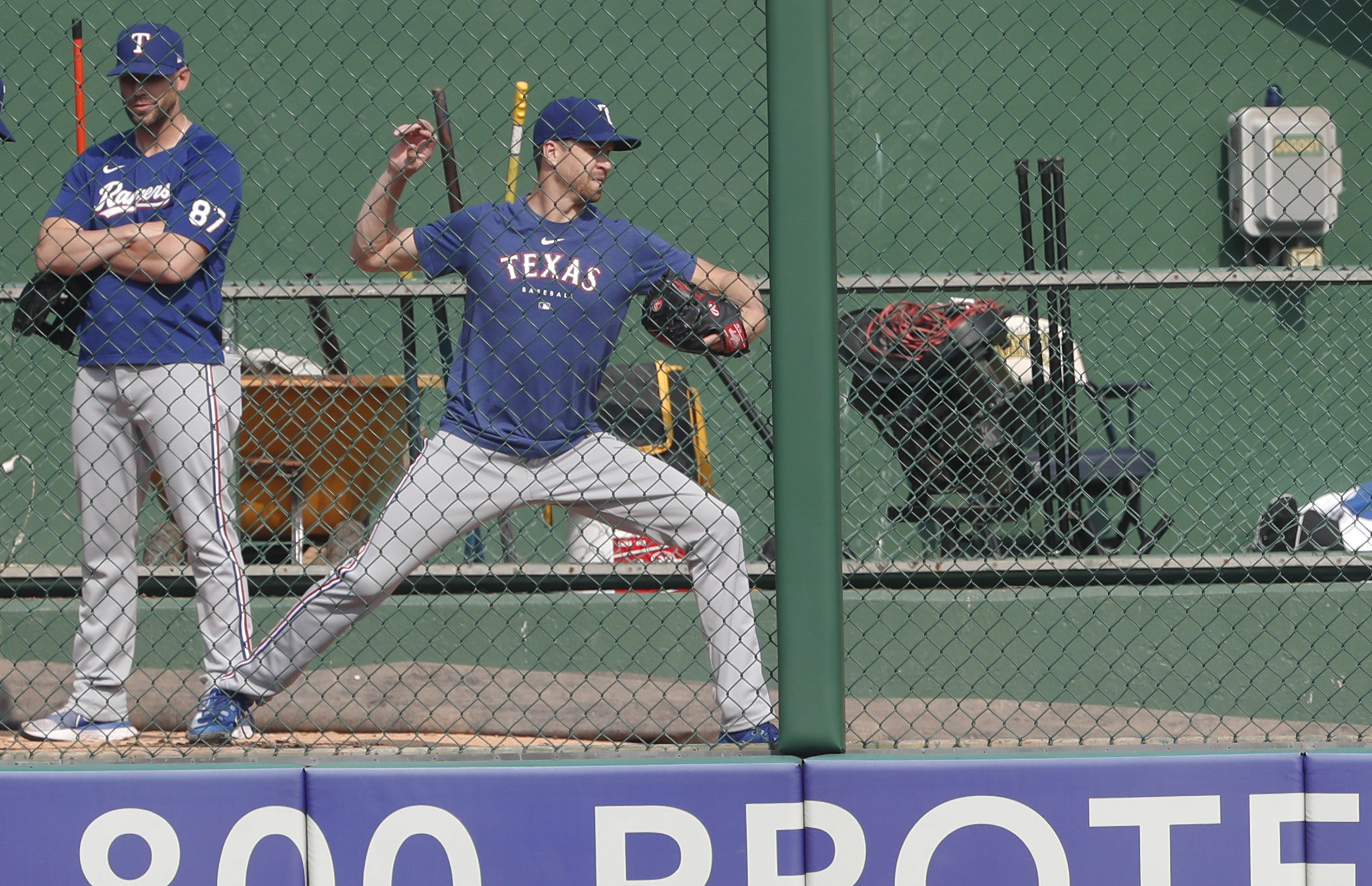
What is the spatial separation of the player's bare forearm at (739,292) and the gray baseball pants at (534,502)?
1.57 ft

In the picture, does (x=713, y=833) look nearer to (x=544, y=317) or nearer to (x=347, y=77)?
(x=544, y=317)

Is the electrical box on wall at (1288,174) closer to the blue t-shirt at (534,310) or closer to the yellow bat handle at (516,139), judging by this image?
the yellow bat handle at (516,139)

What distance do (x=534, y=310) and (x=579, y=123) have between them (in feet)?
1.79

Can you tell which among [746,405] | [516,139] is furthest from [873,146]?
[746,405]

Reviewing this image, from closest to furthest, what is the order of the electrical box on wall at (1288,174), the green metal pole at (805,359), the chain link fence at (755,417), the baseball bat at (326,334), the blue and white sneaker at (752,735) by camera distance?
the green metal pole at (805,359)
the blue and white sneaker at (752,735)
the chain link fence at (755,417)
the baseball bat at (326,334)
the electrical box on wall at (1288,174)

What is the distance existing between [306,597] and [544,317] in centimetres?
97

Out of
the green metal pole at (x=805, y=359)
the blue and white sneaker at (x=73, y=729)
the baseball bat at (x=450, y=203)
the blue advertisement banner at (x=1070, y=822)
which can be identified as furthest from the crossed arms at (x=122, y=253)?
the blue advertisement banner at (x=1070, y=822)

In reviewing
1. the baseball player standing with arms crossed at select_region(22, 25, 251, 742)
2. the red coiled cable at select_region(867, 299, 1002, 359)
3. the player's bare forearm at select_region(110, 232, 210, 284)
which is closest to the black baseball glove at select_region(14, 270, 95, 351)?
the baseball player standing with arms crossed at select_region(22, 25, 251, 742)

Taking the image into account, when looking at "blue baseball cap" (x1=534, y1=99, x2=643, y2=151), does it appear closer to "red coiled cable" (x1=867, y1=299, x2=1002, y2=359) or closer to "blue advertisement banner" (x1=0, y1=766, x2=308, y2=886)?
"red coiled cable" (x1=867, y1=299, x2=1002, y2=359)

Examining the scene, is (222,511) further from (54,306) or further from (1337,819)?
(1337,819)

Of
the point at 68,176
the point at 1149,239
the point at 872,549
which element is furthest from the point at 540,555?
the point at 1149,239

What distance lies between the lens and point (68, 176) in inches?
159

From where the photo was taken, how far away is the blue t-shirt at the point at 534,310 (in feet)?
11.8

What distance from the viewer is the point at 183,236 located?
3803mm
